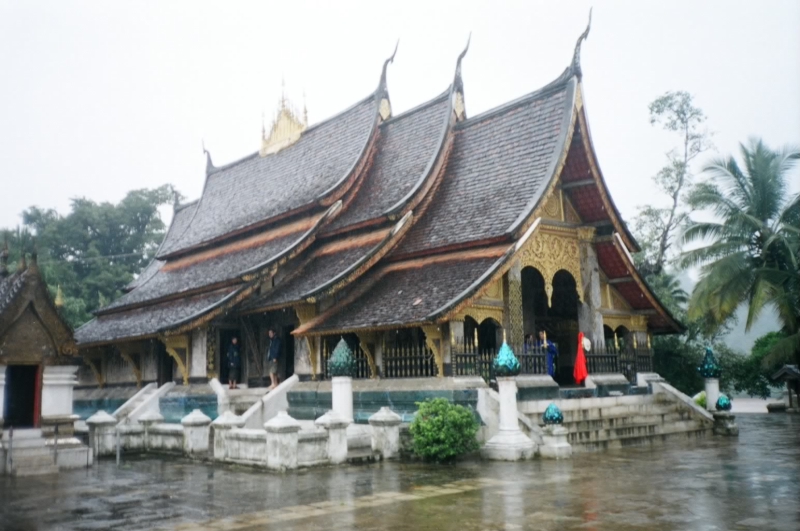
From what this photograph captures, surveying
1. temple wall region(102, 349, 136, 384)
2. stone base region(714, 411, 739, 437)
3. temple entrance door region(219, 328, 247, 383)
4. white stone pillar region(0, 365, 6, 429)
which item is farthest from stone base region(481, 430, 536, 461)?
temple wall region(102, 349, 136, 384)

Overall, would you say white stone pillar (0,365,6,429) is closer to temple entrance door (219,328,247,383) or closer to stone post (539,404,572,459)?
temple entrance door (219,328,247,383)

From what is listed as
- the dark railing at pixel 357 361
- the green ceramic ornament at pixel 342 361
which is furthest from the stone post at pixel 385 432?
the dark railing at pixel 357 361

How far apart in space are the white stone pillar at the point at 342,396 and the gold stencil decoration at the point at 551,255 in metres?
4.22

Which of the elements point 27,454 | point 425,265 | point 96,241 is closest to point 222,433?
point 27,454

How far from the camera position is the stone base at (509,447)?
1211 centimetres

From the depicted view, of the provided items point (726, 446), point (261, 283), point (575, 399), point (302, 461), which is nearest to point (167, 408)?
point (261, 283)

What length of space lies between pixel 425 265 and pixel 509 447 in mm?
5011

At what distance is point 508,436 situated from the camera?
12.3m

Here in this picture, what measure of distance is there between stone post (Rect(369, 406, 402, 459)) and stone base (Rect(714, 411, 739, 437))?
7.27 m

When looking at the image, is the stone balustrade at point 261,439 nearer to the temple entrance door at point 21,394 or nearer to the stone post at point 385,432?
the stone post at point 385,432

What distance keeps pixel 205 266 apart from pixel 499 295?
10.8 m

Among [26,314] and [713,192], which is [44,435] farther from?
[713,192]

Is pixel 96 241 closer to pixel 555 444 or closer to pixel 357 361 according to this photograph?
pixel 357 361

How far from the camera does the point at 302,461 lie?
462 inches
